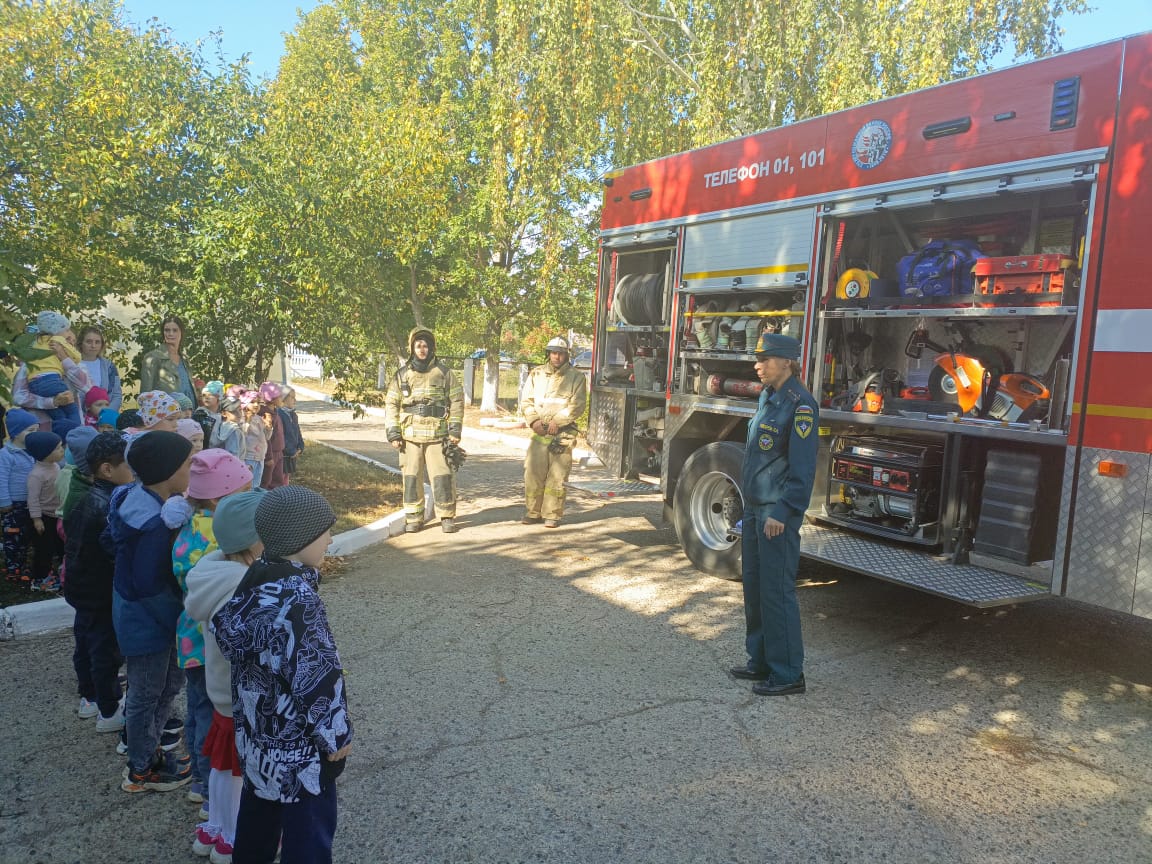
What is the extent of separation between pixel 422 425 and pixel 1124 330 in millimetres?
5734

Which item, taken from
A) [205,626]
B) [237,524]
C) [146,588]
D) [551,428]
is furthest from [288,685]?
[551,428]

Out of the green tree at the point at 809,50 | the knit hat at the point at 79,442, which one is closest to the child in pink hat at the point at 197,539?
the knit hat at the point at 79,442

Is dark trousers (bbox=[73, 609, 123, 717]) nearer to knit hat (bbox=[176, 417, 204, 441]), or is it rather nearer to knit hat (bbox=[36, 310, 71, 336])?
knit hat (bbox=[176, 417, 204, 441])

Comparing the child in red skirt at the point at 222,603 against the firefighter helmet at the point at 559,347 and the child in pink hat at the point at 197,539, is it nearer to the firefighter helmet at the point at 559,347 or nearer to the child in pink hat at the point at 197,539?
the child in pink hat at the point at 197,539

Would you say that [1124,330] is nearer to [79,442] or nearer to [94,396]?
[79,442]

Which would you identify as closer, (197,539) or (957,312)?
(197,539)

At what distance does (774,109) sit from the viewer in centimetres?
1506

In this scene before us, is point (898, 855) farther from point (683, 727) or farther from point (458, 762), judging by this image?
point (458, 762)

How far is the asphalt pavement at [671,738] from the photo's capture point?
10.2 ft

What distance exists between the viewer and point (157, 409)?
4.40m

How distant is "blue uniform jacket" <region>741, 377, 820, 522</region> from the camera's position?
439cm

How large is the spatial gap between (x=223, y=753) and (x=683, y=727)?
2.13 m

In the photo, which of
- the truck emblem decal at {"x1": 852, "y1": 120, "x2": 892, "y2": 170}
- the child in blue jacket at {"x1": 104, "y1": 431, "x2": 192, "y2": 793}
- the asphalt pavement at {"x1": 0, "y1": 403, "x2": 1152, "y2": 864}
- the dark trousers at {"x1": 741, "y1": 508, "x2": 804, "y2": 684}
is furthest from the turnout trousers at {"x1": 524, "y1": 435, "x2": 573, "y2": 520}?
the child in blue jacket at {"x1": 104, "y1": 431, "x2": 192, "y2": 793}

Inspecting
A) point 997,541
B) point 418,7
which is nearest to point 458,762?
point 997,541
